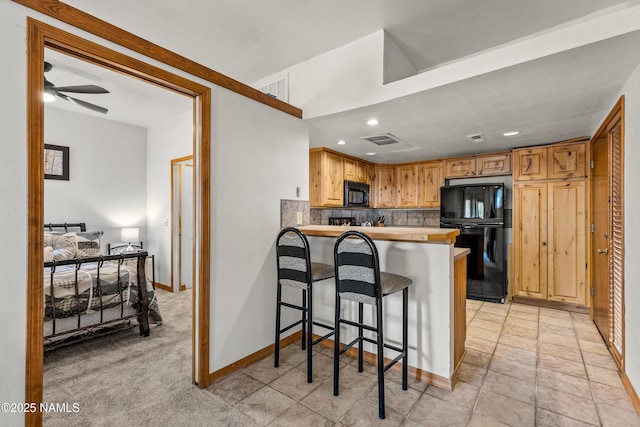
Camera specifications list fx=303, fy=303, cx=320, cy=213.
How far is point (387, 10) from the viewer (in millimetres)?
2283

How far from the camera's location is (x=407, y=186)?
17.2 ft

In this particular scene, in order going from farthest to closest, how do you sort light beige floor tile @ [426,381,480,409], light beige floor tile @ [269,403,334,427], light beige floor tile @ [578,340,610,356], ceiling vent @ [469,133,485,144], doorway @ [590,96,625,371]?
ceiling vent @ [469,133,485,144] → light beige floor tile @ [578,340,610,356] → doorway @ [590,96,625,371] → light beige floor tile @ [426,381,480,409] → light beige floor tile @ [269,403,334,427]

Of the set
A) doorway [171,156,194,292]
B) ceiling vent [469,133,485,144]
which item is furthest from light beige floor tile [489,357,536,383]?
doorway [171,156,194,292]

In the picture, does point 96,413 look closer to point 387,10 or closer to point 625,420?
point 625,420

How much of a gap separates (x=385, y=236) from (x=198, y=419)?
66.0 inches

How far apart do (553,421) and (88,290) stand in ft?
11.9

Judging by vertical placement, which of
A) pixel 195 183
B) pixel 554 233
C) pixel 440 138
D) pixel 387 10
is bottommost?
pixel 554 233

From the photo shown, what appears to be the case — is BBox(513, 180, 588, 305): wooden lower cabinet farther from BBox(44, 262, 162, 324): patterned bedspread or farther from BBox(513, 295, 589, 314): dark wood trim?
BBox(44, 262, 162, 324): patterned bedspread

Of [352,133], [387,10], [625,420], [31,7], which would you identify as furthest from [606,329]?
[31,7]

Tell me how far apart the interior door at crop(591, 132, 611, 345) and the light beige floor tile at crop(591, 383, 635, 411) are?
88cm

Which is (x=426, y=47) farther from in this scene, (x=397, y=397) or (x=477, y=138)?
(x=397, y=397)

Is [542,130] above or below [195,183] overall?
above

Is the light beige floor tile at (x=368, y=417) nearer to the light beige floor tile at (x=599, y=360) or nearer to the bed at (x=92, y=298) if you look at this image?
the light beige floor tile at (x=599, y=360)

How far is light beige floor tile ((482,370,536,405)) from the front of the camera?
6.70 feet
